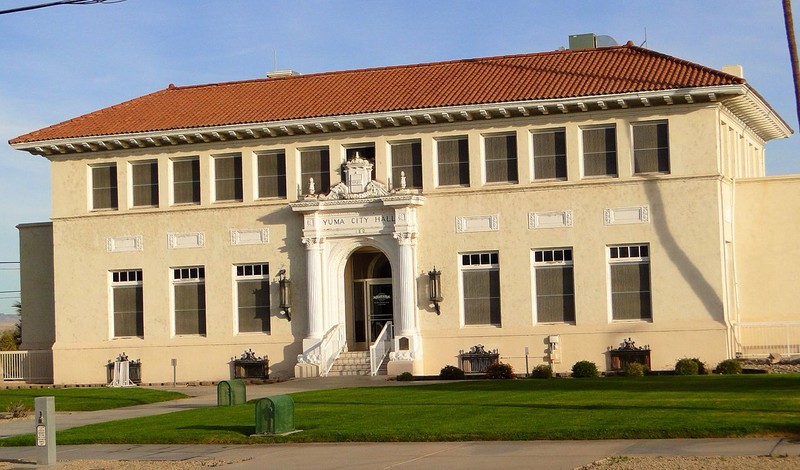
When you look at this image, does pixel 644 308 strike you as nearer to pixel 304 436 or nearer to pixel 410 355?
pixel 410 355

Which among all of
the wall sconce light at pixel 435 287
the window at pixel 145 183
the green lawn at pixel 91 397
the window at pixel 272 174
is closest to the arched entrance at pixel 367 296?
the wall sconce light at pixel 435 287

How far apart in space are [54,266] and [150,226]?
3.68 metres

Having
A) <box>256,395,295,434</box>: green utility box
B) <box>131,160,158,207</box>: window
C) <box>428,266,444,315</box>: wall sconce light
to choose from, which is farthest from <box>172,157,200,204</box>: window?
<box>256,395,295,434</box>: green utility box

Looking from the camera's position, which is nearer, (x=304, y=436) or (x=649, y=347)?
(x=304, y=436)

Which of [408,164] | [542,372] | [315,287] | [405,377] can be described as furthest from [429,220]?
[542,372]

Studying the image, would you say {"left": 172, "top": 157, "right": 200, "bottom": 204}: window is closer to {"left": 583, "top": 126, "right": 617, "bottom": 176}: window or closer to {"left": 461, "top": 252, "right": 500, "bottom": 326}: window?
{"left": 461, "top": 252, "right": 500, "bottom": 326}: window

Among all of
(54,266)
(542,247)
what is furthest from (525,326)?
(54,266)

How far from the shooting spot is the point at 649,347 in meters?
34.8

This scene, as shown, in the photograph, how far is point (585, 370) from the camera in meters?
33.5

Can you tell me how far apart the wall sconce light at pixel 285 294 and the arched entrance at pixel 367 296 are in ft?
5.95

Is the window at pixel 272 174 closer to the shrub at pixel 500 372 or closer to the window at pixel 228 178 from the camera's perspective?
the window at pixel 228 178

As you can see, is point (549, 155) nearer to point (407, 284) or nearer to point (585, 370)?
point (407, 284)

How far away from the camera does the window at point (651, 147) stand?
115 feet

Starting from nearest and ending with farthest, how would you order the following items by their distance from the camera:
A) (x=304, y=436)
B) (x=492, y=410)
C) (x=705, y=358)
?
(x=304, y=436) < (x=492, y=410) < (x=705, y=358)
